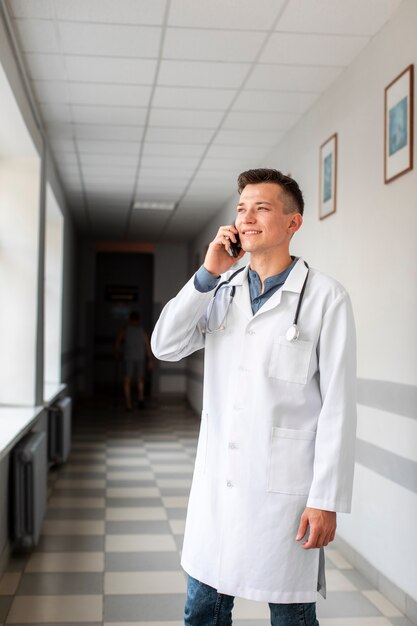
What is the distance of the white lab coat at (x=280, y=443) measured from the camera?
6.68ft

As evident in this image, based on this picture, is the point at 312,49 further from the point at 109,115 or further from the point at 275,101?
the point at 109,115

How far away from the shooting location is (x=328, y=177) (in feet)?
16.9

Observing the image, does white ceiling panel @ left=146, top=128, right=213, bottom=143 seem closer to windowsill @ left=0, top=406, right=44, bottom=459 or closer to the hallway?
windowsill @ left=0, top=406, right=44, bottom=459

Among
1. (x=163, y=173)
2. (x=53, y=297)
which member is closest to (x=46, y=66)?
(x=163, y=173)

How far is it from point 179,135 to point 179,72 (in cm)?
163

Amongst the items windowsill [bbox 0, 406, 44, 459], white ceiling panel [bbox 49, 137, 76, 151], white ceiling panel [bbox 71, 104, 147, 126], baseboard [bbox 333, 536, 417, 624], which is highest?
white ceiling panel [bbox 71, 104, 147, 126]

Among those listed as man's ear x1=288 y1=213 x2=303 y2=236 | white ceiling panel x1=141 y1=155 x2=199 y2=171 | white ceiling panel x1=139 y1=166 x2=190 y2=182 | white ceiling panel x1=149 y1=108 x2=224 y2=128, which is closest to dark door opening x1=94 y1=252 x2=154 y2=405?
white ceiling panel x1=139 y1=166 x2=190 y2=182

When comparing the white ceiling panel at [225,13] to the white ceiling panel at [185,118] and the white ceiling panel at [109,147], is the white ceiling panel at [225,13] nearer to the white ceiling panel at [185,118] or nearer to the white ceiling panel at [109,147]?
the white ceiling panel at [185,118]

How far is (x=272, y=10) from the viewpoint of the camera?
3.95 meters

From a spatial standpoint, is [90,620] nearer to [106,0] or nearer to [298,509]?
[298,509]

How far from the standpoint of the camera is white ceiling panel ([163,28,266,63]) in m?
4.29

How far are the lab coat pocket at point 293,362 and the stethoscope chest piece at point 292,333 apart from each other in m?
0.02

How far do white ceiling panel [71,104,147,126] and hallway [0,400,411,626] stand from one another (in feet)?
10.2

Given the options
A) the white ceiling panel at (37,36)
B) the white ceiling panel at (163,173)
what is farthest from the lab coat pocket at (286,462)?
the white ceiling panel at (163,173)
